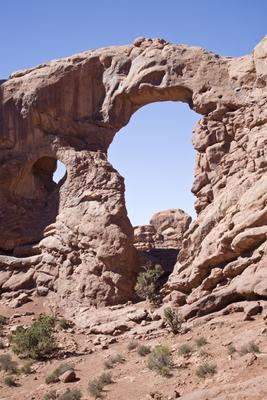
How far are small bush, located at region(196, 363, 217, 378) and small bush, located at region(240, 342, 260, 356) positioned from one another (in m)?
0.83

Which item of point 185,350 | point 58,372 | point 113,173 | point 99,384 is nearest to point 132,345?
point 58,372

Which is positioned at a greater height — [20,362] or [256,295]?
[256,295]

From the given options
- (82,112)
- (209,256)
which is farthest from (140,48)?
(209,256)

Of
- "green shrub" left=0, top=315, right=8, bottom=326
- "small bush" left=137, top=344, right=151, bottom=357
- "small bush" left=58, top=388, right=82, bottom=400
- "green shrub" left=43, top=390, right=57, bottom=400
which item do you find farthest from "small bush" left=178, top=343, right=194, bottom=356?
"green shrub" left=0, top=315, right=8, bottom=326

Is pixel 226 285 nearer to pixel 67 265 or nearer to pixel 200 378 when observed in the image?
pixel 200 378

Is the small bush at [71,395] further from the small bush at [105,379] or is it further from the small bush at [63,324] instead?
the small bush at [63,324]

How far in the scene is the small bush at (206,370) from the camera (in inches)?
482

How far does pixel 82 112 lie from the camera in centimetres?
2770

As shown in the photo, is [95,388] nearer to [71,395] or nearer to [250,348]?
[71,395]

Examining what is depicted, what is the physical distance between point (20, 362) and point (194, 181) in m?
11.1

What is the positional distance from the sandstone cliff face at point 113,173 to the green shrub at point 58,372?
16.6 ft

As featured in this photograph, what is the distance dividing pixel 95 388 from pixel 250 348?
13.8 ft

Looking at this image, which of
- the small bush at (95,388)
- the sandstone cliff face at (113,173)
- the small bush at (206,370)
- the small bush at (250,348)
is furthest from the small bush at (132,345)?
the small bush at (250,348)

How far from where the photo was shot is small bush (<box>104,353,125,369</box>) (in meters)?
15.7
